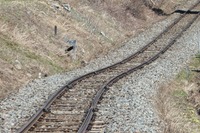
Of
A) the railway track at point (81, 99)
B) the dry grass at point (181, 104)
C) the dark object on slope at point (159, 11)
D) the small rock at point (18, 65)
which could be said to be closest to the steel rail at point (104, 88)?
the railway track at point (81, 99)

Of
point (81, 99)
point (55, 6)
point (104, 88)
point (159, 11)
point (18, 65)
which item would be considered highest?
point (159, 11)

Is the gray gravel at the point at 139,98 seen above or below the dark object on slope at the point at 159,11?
below

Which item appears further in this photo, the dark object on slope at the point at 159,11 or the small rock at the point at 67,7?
the dark object on slope at the point at 159,11

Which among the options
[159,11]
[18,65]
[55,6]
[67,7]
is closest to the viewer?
[18,65]

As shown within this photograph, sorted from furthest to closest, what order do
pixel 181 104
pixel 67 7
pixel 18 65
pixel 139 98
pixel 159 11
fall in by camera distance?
pixel 159 11 → pixel 67 7 → pixel 18 65 → pixel 181 104 → pixel 139 98

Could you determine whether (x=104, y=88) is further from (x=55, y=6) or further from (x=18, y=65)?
(x=55, y=6)

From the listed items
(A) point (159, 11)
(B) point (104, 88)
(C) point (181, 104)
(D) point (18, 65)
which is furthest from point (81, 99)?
(A) point (159, 11)

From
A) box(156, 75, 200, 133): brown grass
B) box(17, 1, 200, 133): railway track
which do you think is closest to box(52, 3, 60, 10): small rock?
box(17, 1, 200, 133): railway track

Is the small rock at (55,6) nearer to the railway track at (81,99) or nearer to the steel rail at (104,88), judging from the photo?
the railway track at (81,99)

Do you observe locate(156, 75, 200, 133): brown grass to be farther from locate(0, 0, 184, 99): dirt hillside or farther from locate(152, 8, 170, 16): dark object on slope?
locate(152, 8, 170, 16): dark object on slope

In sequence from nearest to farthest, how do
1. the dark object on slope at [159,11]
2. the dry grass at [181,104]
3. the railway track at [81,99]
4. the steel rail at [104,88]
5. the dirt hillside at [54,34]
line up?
the steel rail at [104,88] → the railway track at [81,99] → the dry grass at [181,104] → the dirt hillside at [54,34] → the dark object on slope at [159,11]
